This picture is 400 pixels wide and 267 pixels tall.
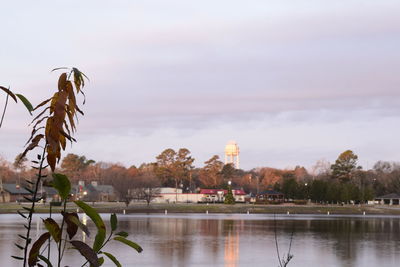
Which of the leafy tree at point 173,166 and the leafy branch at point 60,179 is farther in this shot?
the leafy tree at point 173,166

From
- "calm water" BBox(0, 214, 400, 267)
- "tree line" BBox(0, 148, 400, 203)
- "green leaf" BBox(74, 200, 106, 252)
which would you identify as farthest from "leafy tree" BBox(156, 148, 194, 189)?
"green leaf" BBox(74, 200, 106, 252)

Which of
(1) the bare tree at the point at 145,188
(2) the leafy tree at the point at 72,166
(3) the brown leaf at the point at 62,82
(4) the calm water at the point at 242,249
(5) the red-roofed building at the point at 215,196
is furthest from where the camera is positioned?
(2) the leafy tree at the point at 72,166

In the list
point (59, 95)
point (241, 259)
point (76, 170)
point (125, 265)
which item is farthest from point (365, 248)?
point (76, 170)

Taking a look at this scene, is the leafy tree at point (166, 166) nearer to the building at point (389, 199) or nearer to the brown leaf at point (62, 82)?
the building at point (389, 199)

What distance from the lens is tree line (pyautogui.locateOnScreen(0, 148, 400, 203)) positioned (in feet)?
335

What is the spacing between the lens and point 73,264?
23.3 meters

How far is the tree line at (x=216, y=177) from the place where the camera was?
335 feet

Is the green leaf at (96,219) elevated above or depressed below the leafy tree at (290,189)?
below

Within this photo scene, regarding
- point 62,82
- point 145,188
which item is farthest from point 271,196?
point 62,82

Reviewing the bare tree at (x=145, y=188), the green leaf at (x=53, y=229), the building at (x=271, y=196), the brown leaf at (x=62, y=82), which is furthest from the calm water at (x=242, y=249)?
the building at (x=271, y=196)

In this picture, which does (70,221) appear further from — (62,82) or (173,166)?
(173,166)

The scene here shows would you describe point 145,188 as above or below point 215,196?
above

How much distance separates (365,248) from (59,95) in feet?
107

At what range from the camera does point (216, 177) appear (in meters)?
136
